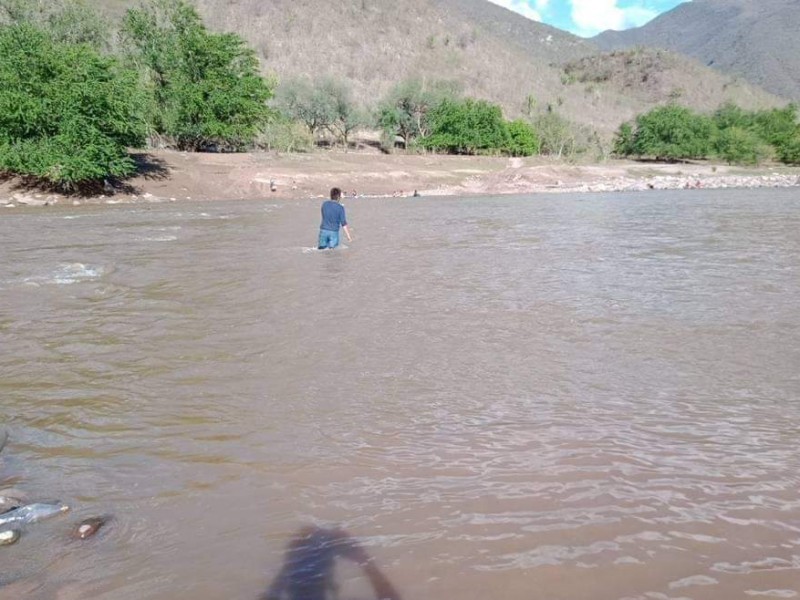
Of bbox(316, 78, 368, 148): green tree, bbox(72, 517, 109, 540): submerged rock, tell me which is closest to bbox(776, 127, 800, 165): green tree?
bbox(316, 78, 368, 148): green tree

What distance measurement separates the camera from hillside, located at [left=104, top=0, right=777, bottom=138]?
101m

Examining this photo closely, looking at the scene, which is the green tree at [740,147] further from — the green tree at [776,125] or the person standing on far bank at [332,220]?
the person standing on far bank at [332,220]

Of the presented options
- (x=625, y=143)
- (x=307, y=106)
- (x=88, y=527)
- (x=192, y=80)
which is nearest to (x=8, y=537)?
(x=88, y=527)

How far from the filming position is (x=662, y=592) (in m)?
2.86

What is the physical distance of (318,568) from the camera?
121 inches

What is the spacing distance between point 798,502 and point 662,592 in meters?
1.29

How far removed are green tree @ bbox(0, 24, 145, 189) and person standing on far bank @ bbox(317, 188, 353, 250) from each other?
2090 cm

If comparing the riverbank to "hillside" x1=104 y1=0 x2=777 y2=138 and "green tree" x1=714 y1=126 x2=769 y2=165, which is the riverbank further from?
"hillside" x1=104 y1=0 x2=777 y2=138

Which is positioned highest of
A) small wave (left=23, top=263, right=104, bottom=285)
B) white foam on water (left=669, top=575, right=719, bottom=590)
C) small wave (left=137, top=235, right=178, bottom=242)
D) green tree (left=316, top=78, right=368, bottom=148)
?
green tree (left=316, top=78, right=368, bottom=148)

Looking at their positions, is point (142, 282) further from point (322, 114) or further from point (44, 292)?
point (322, 114)

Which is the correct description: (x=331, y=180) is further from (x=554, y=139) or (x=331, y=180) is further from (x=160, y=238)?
(x=554, y=139)

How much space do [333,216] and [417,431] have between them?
1009 centimetres

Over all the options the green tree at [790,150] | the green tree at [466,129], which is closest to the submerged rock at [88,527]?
the green tree at [466,129]

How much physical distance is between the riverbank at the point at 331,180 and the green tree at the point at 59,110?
69.0 inches
